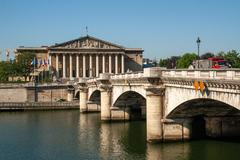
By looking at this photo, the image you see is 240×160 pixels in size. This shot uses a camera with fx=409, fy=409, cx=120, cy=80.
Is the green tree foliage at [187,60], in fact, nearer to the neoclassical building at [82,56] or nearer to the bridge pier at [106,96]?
the neoclassical building at [82,56]

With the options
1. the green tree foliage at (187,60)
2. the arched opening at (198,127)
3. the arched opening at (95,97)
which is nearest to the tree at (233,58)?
the green tree foliage at (187,60)

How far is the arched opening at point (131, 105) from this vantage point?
63438 millimetres

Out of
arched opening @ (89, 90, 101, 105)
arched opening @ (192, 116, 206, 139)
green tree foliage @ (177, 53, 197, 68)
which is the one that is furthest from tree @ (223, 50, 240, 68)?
arched opening @ (192, 116, 206, 139)

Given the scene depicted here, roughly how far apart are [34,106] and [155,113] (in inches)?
2143

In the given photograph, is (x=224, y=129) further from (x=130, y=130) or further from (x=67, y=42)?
(x=67, y=42)

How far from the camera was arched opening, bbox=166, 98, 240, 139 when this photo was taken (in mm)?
40438

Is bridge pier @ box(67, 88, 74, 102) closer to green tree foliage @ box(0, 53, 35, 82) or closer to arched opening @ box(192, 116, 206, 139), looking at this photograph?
green tree foliage @ box(0, 53, 35, 82)

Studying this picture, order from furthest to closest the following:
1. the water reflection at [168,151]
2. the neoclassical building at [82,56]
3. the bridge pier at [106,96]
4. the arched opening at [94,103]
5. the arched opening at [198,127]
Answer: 1. the neoclassical building at [82,56]
2. the arched opening at [94,103]
3. the bridge pier at [106,96]
4. the arched opening at [198,127]
5. the water reflection at [168,151]

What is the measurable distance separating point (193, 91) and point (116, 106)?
2988cm

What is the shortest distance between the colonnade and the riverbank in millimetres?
65788

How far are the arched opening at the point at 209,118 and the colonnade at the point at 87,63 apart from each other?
11767 cm

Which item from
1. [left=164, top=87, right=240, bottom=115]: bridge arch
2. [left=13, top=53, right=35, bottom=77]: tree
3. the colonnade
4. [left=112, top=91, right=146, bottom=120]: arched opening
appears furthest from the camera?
the colonnade

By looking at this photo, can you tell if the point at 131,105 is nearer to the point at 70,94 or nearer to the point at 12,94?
the point at 70,94

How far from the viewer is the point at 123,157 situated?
39.3 metres
